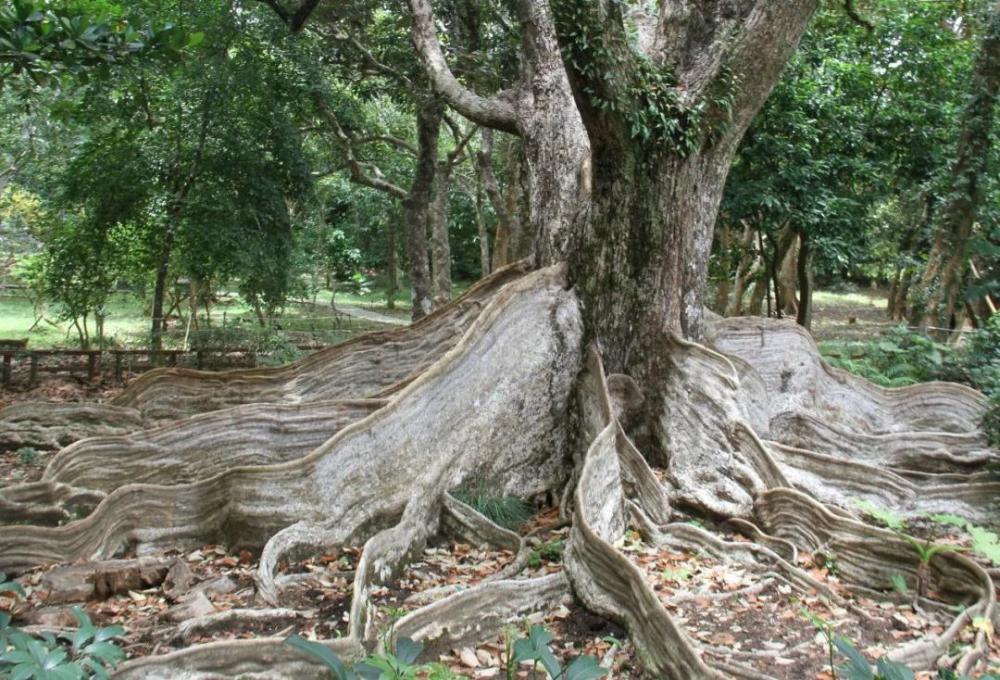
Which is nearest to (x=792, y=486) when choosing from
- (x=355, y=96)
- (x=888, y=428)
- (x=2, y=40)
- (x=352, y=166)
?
(x=888, y=428)

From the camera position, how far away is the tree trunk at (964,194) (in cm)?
1083

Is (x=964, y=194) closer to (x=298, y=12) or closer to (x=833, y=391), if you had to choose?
(x=833, y=391)

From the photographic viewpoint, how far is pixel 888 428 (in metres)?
7.65

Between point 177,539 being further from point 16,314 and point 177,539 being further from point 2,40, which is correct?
point 16,314

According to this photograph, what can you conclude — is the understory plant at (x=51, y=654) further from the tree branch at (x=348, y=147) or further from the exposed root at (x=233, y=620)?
the tree branch at (x=348, y=147)

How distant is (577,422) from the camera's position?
19.5 ft

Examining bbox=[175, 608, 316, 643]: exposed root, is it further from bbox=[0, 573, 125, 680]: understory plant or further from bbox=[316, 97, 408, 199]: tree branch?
bbox=[316, 97, 408, 199]: tree branch

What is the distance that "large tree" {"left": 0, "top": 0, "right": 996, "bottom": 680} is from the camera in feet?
15.5

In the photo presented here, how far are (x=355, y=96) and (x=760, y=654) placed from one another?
42.1 feet

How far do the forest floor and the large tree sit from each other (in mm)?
103

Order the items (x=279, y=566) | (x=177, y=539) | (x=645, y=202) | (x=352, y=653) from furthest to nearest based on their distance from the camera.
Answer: (x=645, y=202) < (x=177, y=539) < (x=279, y=566) < (x=352, y=653)

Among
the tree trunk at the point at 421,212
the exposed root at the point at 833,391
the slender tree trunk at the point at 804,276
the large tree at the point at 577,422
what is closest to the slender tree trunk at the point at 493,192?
the tree trunk at the point at 421,212

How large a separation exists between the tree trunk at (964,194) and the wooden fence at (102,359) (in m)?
9.34

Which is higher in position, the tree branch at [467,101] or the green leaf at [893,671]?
the tree branch at [467,101]
